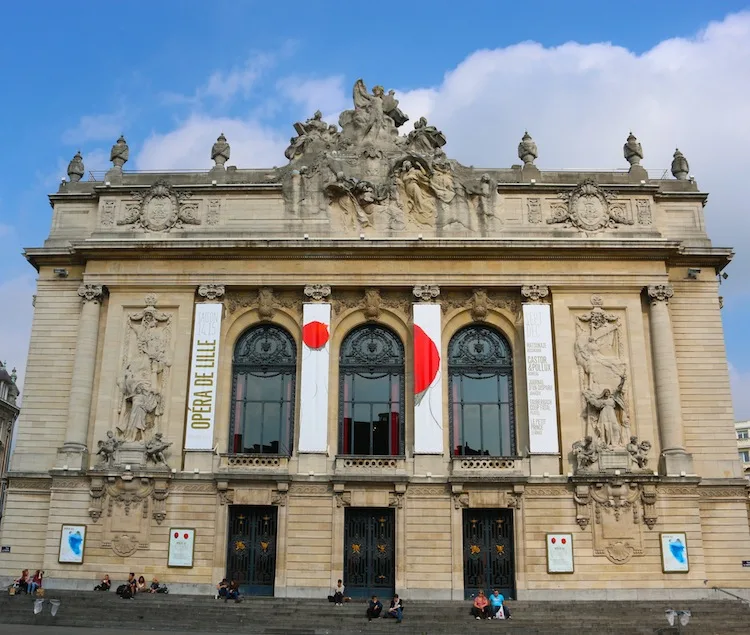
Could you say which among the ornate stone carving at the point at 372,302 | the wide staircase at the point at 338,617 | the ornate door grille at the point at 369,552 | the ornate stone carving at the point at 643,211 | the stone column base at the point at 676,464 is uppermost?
the ornate stone carving at the point at 643,211

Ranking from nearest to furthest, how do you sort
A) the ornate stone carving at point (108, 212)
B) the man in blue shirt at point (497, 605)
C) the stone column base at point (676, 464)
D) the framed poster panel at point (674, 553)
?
the man in blue shirt at point (497, 605) < the framed poster panel at point (674, 553) < the stone column base at point (676, 464) < the ornate stone carving at point (108, 212)

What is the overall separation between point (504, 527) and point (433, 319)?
27.0 ft

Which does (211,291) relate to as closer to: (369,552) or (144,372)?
(144,372)

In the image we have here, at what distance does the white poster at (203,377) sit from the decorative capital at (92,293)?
3987mm

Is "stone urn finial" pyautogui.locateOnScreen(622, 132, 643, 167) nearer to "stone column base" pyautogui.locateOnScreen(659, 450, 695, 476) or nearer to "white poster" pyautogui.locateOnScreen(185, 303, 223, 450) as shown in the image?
"stone column base" pyautogui.locateOnScreen(659, 450, 695, 476)

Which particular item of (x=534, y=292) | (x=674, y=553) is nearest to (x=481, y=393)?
(x=534, y=292)

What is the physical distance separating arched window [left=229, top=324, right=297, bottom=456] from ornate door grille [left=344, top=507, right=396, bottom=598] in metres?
3.82

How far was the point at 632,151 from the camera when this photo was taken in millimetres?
33125

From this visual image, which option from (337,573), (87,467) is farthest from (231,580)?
(87,467)

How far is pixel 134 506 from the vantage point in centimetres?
2845

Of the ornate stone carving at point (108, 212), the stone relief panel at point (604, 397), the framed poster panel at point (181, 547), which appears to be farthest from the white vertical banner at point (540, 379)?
the ornate stone carving at point (108, 212)

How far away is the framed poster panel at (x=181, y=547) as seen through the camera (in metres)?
27.9

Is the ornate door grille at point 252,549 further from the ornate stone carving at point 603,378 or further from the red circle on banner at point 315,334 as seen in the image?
the ornate stone carving at point 603,378

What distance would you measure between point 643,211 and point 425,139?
9.43m
